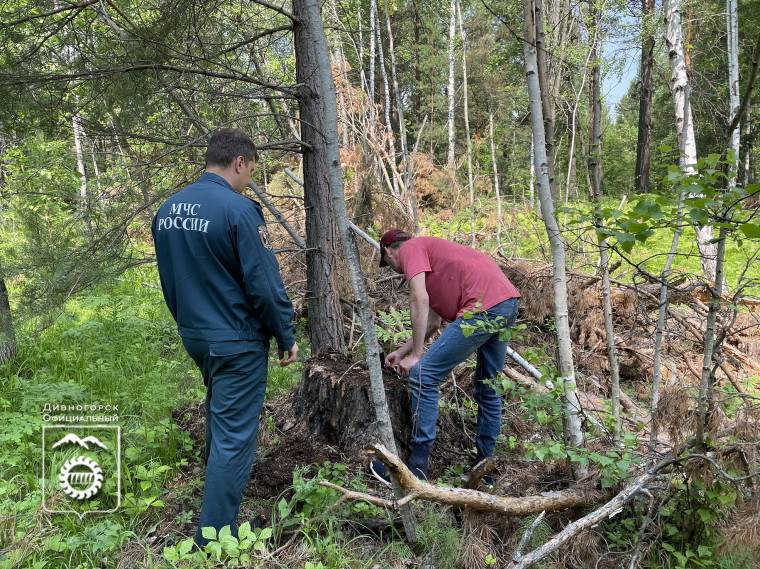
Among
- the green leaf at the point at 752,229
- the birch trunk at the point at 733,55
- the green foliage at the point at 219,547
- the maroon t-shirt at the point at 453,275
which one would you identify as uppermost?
the birch trunk at the point at 733,55

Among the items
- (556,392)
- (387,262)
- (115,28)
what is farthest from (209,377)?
(115,28)

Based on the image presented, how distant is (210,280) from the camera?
7.59ft

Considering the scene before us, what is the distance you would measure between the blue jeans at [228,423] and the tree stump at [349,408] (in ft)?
3.21

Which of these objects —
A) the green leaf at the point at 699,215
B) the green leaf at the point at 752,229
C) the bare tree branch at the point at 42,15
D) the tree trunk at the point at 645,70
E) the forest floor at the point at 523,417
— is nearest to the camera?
the green leaf at the point at 752,229

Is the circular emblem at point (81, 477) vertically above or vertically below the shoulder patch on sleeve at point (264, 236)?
below

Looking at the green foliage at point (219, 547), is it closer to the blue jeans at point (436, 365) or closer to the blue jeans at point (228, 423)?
the blue jeans at point (228, 423)

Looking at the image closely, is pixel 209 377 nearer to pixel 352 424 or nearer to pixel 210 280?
pixel 210 280

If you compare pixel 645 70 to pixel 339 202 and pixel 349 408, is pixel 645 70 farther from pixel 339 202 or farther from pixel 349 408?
pixel 339 202

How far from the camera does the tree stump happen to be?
326 centimetres

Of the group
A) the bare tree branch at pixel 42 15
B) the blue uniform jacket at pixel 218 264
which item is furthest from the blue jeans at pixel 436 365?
the bare tree branch at pixel 42 15

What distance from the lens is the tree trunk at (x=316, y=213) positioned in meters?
3.76

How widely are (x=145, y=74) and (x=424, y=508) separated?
11.5 ft

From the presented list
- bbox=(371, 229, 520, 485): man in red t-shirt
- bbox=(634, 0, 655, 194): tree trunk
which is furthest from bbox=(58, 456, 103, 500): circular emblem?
bbox=(634, 0, 655, 194): tree trunk

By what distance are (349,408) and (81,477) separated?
1.72 meters
